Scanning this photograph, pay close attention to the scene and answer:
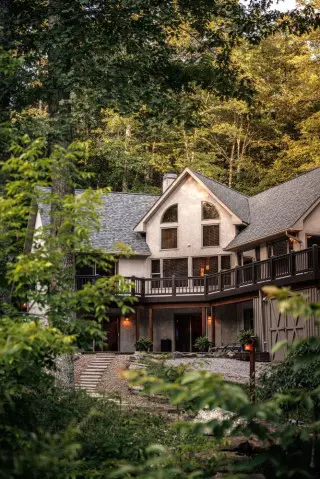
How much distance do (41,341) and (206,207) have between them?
2975cm

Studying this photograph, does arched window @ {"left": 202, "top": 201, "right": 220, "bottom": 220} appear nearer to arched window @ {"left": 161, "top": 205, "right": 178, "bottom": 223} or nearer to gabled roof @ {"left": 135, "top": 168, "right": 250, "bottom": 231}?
gabled roof @ {"left": 135, "top": 168, "right": 250, "bottom": 231}

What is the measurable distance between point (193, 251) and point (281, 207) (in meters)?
5.91

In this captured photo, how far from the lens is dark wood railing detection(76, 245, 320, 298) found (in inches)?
997

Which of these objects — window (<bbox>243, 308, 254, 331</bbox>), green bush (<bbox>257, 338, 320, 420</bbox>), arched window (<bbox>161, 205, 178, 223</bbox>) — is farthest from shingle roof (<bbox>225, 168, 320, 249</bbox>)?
green bush (<bbox>257, 338, 320, 420</bbox>)

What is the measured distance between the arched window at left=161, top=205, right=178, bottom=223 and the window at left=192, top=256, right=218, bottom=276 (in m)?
2.55

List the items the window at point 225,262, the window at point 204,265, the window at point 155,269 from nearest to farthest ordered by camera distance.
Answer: the window at point 225,262
the window at point 204,265
the window at point 155,269

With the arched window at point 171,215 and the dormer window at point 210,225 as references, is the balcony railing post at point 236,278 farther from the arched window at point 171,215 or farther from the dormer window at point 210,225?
the arched window at point 171,215

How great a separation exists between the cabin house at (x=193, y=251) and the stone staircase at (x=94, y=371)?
6.02 meters

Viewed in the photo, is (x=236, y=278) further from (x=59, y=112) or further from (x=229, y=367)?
(x=59, y=112)

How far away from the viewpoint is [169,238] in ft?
117

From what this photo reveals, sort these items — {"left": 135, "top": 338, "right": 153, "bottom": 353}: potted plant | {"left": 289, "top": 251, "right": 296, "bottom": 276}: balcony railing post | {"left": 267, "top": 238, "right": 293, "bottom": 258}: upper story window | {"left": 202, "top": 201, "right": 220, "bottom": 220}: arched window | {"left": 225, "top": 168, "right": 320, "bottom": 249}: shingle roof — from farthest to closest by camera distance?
{"left": 202, "top": 201, "right": 220, "bottom": 220}: arched window → {"left": 135, "top": 338, "right": 153, "bottom": 353}: potted plant → {"left": 267, "top": 238, "right": 293, "bottom": 258}: upper story window → {"left": 225, "top": 168, "right": 320, "bottom": 249}: shingle roof → {"left": 289, "top": 251, "right": 296, "bottom": 276}: balcony railing post

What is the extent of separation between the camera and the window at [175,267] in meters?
35.2

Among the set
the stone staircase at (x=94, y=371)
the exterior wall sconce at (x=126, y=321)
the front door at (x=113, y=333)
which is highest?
Result: the exterior wall sconce at (x=126, y=321)

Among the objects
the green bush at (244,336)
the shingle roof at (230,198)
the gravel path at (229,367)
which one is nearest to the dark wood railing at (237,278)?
the green bush at (244,336)
